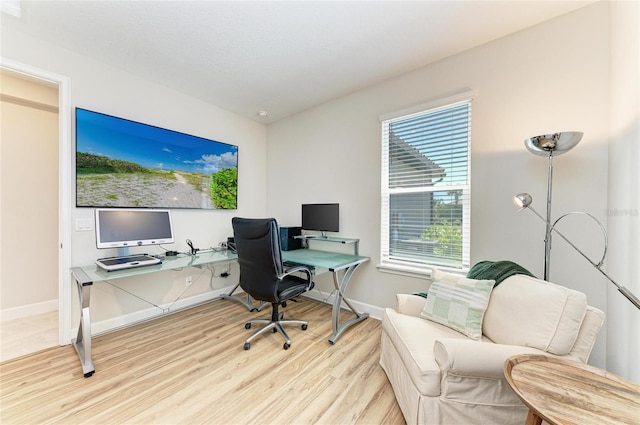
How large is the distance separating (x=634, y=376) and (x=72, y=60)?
4.58 metres

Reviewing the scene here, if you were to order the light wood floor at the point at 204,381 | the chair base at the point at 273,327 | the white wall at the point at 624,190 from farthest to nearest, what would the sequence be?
the chair base at the point at 273,327 → the light wood floor at the point at 204,381 → the white wall at the point at 624,190

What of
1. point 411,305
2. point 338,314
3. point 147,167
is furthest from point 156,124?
point 411,305

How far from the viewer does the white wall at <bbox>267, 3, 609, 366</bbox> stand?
173 centimetres

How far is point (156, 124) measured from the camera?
277 cm

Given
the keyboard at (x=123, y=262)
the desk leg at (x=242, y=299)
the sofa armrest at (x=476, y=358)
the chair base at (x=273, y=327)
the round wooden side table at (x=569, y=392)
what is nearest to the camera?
the round wooden side table at (x=569, y=392)

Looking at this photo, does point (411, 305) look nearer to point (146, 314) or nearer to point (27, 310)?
point (146, 314)

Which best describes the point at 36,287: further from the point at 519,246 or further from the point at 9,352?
the point at 519,246

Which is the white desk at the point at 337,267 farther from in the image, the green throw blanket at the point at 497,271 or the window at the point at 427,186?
the green throw blanket at the point at 497,271

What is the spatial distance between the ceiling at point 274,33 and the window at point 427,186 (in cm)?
54

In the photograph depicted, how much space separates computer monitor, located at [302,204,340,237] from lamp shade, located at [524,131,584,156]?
1856 mm

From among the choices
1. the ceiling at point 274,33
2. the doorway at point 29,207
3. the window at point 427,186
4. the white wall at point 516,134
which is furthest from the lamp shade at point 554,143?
the doorway at point 29,207

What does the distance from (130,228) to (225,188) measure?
4.13ft

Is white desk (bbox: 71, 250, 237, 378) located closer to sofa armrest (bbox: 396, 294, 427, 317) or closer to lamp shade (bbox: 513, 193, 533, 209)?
sofa armrest (bbox: 396, 294, 427, 317)

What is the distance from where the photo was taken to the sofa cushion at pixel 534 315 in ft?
3.98
